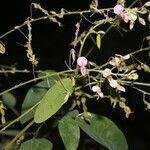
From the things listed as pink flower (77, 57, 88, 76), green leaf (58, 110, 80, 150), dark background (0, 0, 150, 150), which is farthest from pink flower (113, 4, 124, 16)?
dark background (0, 0, 150, 150)

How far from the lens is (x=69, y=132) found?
878mm

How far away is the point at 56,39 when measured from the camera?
1.60m

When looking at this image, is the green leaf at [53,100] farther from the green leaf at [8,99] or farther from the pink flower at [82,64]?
the green leaf at [8,99]

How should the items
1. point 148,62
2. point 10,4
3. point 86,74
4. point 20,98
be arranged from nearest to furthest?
1. point 86,74
2. point 148,62
3. point 20,98
4. point 10,4

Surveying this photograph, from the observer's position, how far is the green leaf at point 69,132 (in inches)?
33.8

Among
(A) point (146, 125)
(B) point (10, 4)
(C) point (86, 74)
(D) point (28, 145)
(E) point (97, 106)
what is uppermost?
(B) point (10, 4)

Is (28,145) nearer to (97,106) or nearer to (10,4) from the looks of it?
(97,106)

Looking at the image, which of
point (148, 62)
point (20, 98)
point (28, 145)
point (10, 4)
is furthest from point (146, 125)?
point (28, 145)

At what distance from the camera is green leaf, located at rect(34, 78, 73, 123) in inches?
32.6

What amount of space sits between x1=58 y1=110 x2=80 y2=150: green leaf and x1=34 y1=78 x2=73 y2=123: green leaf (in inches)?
2.7

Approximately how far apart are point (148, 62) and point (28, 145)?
0.55 metres

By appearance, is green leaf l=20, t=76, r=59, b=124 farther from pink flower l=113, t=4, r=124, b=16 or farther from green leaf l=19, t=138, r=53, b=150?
pink flower l=113, t=4, r=124, b=16

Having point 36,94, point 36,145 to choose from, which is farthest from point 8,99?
point 36,145

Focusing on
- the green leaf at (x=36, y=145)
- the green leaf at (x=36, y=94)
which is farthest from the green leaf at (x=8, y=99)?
the green leaf at (x=36, y=145)
